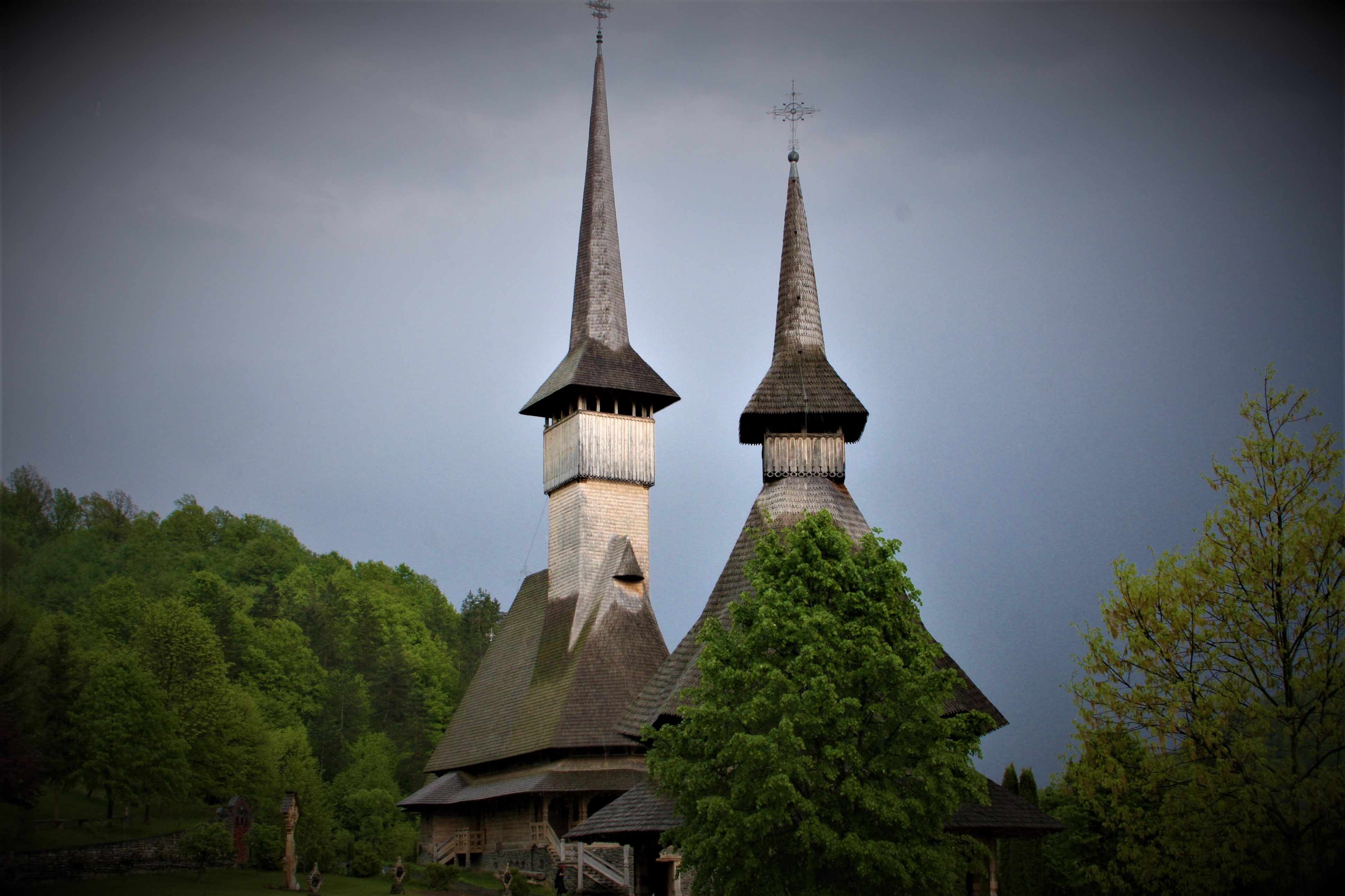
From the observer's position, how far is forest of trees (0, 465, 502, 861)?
36438 mm

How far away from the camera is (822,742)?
60.0 feet

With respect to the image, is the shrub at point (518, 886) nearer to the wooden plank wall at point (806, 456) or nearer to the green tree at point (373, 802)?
the green tree at point (373, 802)

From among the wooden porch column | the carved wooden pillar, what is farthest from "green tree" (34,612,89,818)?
the wooden porch column

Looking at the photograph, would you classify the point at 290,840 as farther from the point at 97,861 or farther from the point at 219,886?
the point at 97,861

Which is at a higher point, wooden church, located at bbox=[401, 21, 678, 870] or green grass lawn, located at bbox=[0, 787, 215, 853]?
wooden church, located at bbox=[401, 21, 678, 870]

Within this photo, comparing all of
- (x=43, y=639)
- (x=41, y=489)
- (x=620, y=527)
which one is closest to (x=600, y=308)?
(x=620, y=527)

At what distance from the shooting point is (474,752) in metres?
39.6

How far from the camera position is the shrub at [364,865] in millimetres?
36938

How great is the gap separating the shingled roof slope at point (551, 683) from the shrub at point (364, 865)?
4282mm

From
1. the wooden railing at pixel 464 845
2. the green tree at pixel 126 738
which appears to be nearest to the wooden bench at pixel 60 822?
the green tree at pixel 126 738

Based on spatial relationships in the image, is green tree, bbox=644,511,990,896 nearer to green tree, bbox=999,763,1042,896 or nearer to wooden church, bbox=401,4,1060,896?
wooden church, bbox=401,4,1060,896

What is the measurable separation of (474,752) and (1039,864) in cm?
1931

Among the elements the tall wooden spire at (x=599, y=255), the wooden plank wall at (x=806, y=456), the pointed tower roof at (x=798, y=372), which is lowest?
the wooden plank wall at (x=806, y=456)

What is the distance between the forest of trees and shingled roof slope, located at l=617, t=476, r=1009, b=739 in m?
15.6
